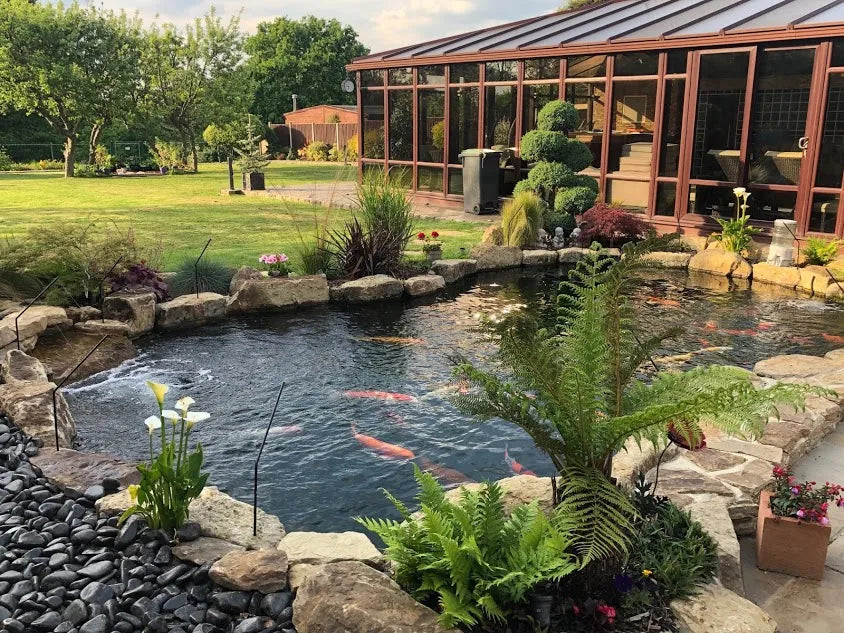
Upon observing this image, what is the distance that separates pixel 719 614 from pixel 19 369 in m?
4.19

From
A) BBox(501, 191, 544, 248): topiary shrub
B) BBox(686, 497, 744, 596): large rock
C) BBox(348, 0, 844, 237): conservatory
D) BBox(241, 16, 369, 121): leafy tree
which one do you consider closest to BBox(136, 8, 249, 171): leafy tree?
BBox(241, 16, 369, 121): leafy tree

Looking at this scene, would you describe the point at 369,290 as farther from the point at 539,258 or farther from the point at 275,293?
the point at 539,258

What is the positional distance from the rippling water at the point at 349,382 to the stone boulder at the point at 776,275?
0.54 metres

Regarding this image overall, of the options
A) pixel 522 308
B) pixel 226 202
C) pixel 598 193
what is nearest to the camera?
pixel 522 308

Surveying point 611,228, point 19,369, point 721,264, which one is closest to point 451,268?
point 611,228

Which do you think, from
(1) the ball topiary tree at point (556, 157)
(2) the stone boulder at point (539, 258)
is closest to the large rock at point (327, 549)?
(2) the stone boulder at point (539, 258)

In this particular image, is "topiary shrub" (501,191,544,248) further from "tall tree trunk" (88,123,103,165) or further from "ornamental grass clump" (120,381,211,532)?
"tall tree trunk" (88,123,103,165)

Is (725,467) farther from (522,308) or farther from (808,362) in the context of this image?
(522,308)

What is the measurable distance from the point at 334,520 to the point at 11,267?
4.34 meters

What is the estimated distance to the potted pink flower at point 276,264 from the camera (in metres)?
7.03

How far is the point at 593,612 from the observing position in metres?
2.22

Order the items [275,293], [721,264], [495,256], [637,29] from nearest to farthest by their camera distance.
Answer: [275,293]
[721,264]
[495,256]
[637,29]

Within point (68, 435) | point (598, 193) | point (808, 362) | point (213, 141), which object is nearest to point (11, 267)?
point (68, 435)

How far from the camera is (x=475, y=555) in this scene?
2.12 m
